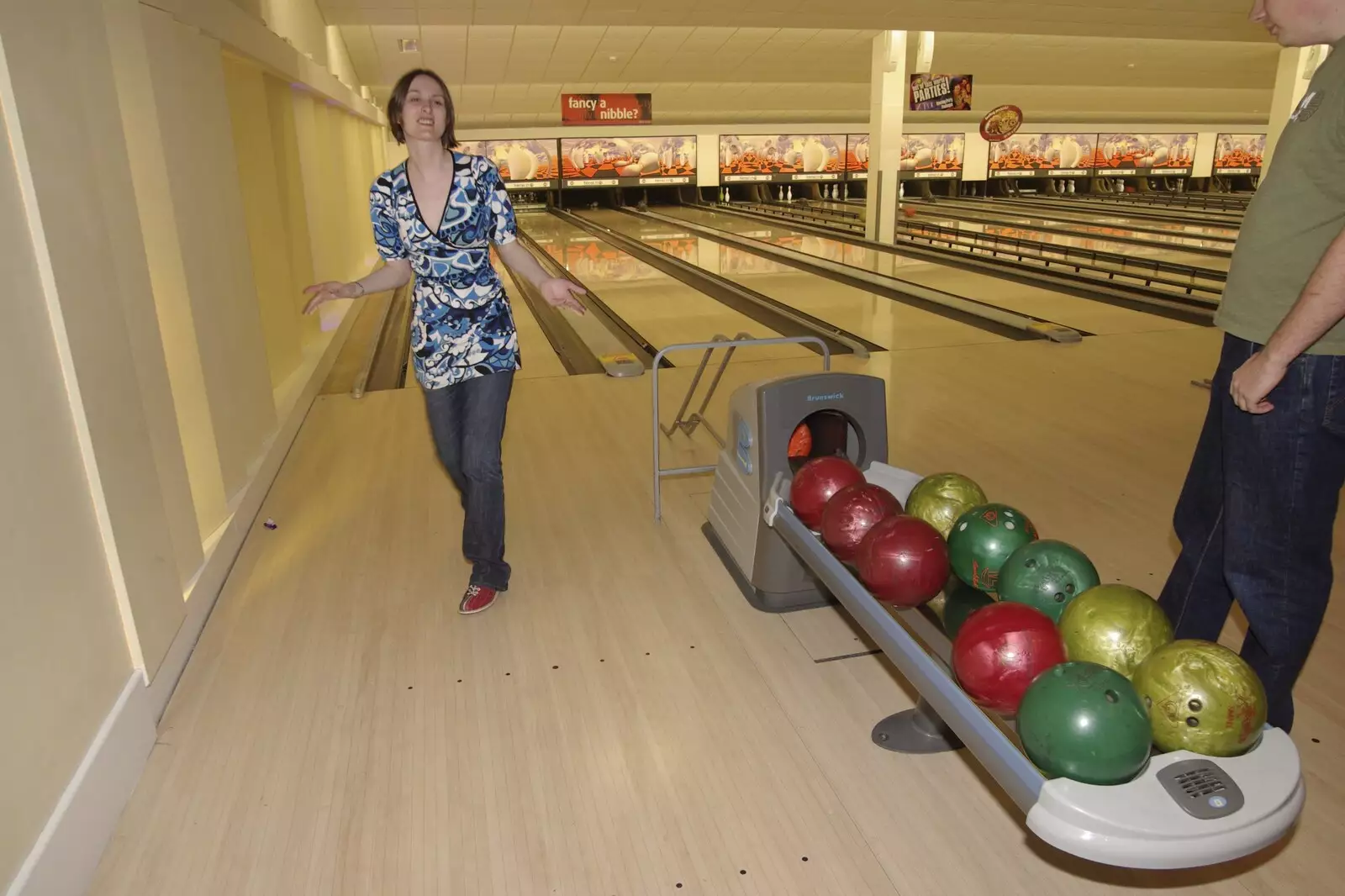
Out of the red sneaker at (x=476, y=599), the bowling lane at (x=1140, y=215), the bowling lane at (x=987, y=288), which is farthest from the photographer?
the bowling lane at (x=1140, y=215)

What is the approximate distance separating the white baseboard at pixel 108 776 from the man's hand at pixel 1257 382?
6.38ft

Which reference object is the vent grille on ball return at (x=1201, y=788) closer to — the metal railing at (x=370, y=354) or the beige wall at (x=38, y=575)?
the beige wall at (x=38, y=575)

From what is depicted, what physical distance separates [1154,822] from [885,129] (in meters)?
10.1

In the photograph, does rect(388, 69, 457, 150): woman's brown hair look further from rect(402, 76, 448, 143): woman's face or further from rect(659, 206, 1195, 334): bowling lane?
rect(659, 206, 1195, 334): bowling lane

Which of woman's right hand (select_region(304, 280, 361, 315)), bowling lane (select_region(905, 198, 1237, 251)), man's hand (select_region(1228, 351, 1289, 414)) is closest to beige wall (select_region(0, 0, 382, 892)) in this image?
woman's right hand (select_region(304, 280, 361, 315))

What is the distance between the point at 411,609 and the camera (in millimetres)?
2389

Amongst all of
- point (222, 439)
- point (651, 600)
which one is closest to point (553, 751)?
point (651, 600)

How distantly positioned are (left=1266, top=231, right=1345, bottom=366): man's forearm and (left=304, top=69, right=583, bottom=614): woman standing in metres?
1.38

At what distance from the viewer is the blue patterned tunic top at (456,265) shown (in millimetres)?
2121

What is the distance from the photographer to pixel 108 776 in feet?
5.33

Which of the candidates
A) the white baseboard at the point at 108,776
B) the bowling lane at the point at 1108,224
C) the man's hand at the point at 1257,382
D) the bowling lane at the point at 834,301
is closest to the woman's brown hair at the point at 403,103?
the white baseboard at the point at 108,776

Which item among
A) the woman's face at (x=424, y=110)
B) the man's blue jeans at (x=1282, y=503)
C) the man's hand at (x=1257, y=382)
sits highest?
the woman's face at (x=424, y=110)

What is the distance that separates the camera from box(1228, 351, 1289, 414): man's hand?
4.58 ft

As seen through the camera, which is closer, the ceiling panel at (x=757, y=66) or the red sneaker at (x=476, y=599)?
the red sneaker at (x=476, y=599)
